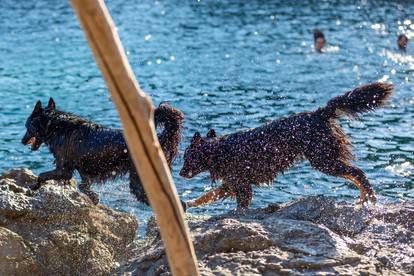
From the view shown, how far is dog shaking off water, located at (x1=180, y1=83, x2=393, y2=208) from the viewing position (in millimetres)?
10195

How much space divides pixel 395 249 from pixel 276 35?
1734cm

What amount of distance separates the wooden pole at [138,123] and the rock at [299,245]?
7.70ft

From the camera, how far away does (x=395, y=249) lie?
7.69m

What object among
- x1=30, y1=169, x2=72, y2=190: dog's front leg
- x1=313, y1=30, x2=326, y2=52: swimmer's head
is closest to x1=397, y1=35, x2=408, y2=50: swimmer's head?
x1=313, y1=30, x2=326, y2=52: swimmer's head

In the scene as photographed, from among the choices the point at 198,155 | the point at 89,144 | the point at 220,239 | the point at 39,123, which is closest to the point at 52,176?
the point at 89,144

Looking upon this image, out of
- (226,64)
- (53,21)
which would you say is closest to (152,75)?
(226,64)

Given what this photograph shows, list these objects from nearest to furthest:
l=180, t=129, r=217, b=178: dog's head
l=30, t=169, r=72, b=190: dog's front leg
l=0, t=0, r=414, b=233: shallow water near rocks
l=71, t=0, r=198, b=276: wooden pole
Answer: l=71, t=0, r=198, b=276: wooden pole < l=30, t=169, r=72, b=190: dog's front leg < l=180, t=129, r=217, b=178: dog's head < l=0, t=0, r=414, b=233: shallow water near rocks

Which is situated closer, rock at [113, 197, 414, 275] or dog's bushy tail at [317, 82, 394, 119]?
rock at [113, 197, 414, 275]

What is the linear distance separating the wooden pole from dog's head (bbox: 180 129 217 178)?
19.7 ft

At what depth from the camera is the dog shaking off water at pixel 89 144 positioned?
32.4 ft

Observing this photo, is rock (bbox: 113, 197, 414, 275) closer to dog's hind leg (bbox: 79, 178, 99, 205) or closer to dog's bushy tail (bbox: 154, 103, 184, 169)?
dog's bushy tail (bbox: 154, 103, 184, 169)

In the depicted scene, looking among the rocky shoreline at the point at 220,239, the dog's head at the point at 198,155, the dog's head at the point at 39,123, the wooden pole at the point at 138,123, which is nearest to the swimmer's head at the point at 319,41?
the dog's head at the point at 198,155

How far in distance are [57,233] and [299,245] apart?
9.62 feet

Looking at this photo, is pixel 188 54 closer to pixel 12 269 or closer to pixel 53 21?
pixel 53 21
